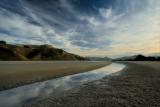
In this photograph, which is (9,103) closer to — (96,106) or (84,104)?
(84,104)

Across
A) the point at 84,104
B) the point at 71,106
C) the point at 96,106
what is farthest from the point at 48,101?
the point at 96,106

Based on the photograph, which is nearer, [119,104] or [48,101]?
[119,104]

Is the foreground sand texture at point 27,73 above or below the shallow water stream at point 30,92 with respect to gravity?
above

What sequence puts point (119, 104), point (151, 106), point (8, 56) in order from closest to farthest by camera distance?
1. point (151, 106)
2. point (119, 104)
3. point (8, 56)

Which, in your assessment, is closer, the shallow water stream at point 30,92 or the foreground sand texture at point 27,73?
the shallow water stream at point 30,92

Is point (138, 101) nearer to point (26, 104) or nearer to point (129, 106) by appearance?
point (129, 106)

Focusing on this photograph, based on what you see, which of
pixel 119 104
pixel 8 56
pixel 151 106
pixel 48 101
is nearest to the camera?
pixel 151 106

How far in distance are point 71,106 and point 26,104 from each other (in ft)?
8.04

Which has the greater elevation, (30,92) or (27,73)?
(27,73)

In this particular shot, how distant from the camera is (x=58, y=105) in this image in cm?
720

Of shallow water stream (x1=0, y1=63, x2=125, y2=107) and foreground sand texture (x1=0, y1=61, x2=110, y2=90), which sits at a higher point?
foreground sand texture (x1=0, y1=61, x2=110, y2=90)

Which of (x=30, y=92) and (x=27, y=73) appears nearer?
(x=30, y=92)

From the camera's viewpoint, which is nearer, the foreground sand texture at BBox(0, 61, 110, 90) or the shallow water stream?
the shallow water stream

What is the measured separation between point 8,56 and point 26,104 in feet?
612
